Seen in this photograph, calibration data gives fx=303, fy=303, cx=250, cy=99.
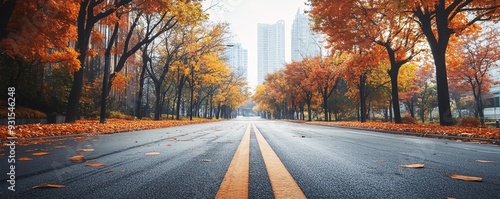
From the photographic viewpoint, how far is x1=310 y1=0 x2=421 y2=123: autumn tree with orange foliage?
1505 centimetres

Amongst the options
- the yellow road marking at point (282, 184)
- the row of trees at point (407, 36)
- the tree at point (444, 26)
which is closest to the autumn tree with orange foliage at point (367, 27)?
the row of trees at point (407, 36)

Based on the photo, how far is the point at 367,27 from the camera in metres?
17.0

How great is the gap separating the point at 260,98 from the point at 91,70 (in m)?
43.0

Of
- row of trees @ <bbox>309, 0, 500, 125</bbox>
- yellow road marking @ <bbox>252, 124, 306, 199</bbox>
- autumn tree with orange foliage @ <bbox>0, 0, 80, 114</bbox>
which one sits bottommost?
yellow road marking @ <bbox>252, 124, 306, 199</bbox>

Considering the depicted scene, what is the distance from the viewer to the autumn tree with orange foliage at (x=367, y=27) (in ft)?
49.4

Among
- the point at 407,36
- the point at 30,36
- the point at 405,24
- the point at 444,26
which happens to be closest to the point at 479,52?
the point at 407,36

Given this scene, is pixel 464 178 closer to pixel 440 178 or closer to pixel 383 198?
pixel 440 178

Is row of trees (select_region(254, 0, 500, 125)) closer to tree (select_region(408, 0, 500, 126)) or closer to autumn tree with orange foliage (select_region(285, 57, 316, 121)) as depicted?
tree (select_region(408, 0, 500, 126))

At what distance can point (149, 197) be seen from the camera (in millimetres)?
1943

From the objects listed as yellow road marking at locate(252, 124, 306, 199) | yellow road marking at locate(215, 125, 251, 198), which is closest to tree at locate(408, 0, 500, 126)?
yellow road marking at locate(252, 124, 306, 199)

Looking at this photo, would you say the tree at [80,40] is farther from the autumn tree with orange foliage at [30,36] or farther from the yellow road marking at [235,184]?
the yellow road marking at [235,184]

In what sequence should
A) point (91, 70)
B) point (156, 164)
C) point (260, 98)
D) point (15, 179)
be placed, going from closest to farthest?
point (15, 179) < point (156, 164) < point (91, 70) < point (260, 98)

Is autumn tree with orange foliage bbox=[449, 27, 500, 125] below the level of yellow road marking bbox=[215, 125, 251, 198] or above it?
above

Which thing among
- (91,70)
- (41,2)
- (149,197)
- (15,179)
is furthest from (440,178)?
(91,70)
